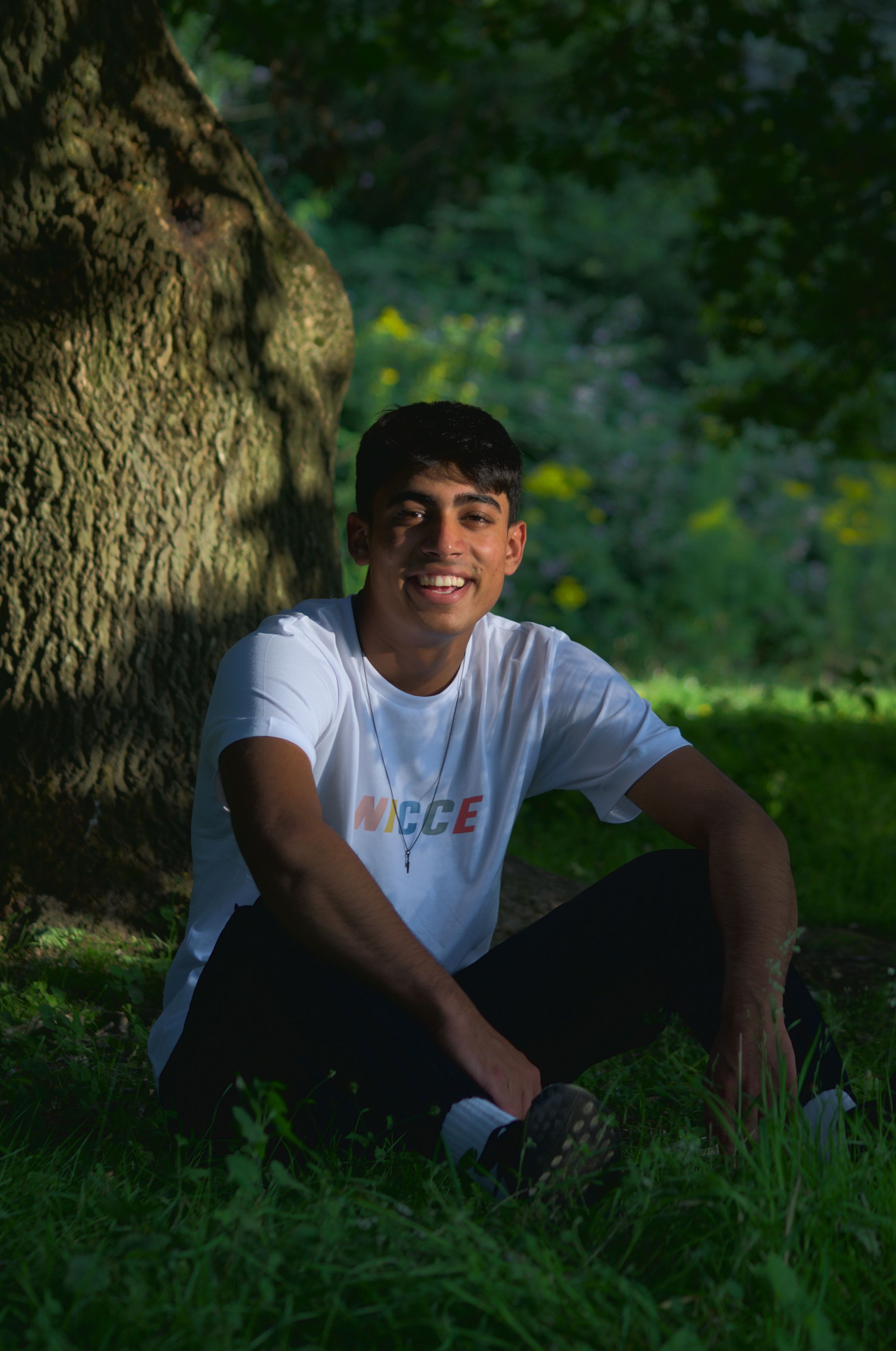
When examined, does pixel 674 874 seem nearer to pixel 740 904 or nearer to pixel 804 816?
pixel 740 904

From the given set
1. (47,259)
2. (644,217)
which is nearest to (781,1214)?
(47,259)

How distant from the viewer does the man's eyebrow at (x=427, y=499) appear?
98.9 inches

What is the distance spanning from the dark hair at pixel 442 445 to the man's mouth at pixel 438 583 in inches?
9.0

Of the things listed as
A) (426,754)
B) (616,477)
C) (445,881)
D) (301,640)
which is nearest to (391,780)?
(426,754)

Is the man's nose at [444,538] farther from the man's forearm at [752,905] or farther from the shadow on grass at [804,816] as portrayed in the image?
the shadow on grass at [804,816]

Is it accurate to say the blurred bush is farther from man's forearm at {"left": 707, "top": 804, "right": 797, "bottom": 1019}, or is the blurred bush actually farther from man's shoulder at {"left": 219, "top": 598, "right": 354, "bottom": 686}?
man's forearm at {"left": 707, "top": 804, "right": 797, "bottom": 1019}

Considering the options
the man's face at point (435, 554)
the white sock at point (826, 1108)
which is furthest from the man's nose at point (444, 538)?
the white sock at point (826, 1108)

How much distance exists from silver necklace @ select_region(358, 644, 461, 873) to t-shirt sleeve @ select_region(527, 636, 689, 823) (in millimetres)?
250

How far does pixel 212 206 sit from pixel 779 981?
2.56 meters

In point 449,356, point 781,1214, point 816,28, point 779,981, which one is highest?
point 816,28

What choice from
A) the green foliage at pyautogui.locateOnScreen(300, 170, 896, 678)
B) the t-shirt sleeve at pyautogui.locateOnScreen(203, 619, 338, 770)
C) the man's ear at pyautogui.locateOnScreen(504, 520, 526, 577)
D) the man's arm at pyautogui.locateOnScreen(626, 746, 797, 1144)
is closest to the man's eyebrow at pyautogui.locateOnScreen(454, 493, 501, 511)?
the man's ear at pyautogui.locateOnScreen(504, 520, 526, 577)

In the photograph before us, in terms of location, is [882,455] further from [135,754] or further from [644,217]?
[644,217]

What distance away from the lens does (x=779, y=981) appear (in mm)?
2057

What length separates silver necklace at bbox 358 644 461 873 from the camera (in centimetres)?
238
